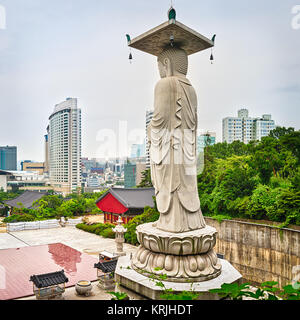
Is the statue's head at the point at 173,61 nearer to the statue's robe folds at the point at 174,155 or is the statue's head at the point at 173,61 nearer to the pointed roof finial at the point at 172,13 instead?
the statue's robe folds at the point at 174,155

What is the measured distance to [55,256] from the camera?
14484mm

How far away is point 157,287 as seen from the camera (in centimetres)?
449

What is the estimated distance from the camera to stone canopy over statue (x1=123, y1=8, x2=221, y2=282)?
5.06 meters

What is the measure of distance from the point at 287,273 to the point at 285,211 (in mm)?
2175

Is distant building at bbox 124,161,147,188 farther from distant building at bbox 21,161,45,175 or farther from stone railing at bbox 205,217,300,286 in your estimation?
stone railing at bbox 205,217,300,286

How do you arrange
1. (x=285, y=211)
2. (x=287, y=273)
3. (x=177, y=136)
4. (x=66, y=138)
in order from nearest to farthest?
(x=177, y=136) < (x=287, y=273) < (x=285, y=211) < (x=66, y=138)

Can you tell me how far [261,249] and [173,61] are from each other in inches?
314

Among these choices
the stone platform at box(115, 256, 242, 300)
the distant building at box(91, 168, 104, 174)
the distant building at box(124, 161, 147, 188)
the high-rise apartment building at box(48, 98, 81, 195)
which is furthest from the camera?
the distant building at box(91, 168, 104, 174)

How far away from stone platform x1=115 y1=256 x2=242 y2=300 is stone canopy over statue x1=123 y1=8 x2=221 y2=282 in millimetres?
152

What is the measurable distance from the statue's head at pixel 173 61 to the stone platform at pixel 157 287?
3824 millimetres

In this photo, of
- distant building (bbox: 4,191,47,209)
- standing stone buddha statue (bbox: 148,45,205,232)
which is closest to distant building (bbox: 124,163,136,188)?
distant building (bbox: 4,191,47,209)

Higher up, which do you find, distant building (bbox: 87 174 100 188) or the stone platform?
the stone platform
